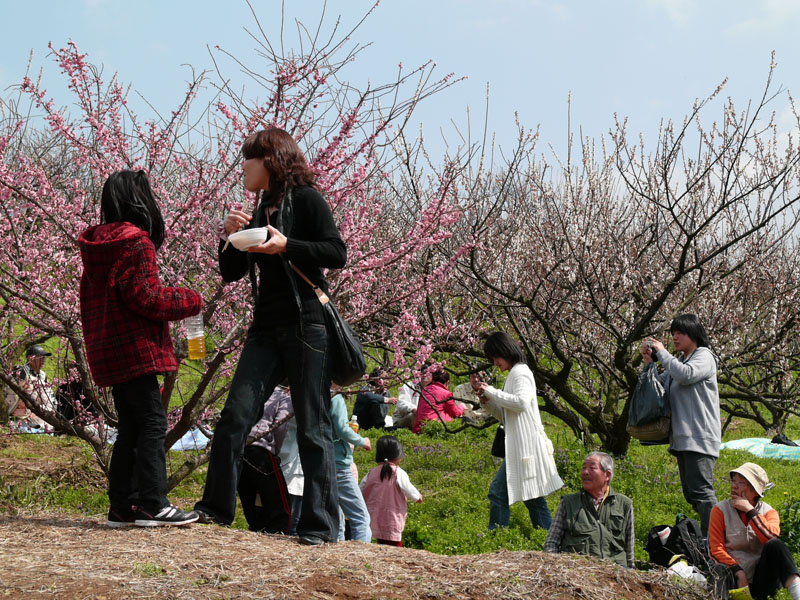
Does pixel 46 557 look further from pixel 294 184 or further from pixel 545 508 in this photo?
pixel 545 508

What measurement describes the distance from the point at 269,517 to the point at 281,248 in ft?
9.75

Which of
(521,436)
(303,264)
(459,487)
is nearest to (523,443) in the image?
(521,436)

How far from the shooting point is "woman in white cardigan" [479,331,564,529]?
242 inches

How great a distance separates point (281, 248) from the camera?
3592mm

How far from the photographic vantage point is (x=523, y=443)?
620 centimetres

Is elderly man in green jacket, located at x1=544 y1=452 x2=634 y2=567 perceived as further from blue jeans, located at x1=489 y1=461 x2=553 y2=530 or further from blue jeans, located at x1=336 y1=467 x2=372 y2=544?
blue jeans, located at x1=336 y1=467 x2=372 y2=544

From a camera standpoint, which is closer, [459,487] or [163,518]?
[163,518]

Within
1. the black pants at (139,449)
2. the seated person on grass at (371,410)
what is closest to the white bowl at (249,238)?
the black pants at (139,449)

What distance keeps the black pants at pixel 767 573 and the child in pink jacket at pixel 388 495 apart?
252 cm

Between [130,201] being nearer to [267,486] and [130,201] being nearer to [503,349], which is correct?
[267,486]

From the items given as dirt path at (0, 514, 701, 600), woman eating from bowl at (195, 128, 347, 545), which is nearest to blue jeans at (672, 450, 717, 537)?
dirt path at (0, 514, 701, 600)

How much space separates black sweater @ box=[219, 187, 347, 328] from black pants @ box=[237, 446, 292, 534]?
2241 millimetres

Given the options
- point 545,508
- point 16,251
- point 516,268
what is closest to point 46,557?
point 16,251

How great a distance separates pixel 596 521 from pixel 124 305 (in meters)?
3.27
